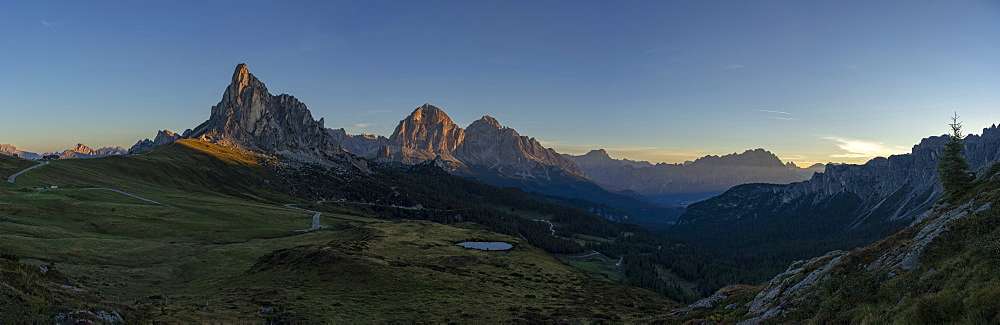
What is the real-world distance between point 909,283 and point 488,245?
140 meters

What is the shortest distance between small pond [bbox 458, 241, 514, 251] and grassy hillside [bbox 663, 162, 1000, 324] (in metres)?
113

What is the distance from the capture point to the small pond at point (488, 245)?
14775cm

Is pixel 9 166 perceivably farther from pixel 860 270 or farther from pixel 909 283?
pixel 909 283

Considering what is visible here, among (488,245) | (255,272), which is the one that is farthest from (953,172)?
(488,245)

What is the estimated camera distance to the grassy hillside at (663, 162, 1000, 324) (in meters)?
18.4

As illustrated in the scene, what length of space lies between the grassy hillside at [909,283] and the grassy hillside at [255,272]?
36026 millimetres

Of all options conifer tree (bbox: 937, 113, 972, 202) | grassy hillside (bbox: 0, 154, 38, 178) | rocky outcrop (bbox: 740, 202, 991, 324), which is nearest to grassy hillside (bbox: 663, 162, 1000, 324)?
rocky outcrop (bbox: 740, 202, 991, 324)

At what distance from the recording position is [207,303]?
49.4 meters

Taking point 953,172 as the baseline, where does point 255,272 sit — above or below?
below

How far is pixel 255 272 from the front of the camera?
7238 centimetres

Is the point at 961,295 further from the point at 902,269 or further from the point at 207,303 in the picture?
Answer: the point at 207,303

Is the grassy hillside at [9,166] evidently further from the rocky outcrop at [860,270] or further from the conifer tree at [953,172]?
the conifer tree at [953,172]

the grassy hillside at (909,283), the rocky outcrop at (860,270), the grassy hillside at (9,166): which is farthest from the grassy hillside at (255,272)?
the grassy hillside at (909,283)

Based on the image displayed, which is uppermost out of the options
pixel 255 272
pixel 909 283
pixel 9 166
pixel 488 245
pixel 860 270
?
pixel 9 166
